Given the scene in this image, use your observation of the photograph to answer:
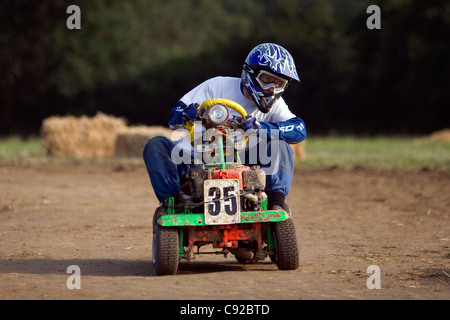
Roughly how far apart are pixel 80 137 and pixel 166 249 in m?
12.8

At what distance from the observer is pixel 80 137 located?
1797 cm

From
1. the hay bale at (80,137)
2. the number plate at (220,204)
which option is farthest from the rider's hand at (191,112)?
the hay bale at (80,137)

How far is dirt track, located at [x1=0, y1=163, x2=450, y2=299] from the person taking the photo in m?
5.17

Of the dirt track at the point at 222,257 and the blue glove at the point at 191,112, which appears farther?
the blue glove at the point at 191,112

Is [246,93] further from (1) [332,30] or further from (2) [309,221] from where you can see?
(1) [332,30]

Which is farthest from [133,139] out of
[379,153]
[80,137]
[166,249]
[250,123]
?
[166,249]

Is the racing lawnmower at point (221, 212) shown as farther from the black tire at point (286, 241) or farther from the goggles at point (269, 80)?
the goggles at point (269, 80)

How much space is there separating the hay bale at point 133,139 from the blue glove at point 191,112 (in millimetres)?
11846

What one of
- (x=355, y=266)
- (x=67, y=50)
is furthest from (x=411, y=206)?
(x=67, y=50)

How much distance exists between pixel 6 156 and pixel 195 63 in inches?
708

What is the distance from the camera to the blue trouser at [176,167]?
586 cm

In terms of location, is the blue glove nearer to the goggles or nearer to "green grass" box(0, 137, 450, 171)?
the goggles

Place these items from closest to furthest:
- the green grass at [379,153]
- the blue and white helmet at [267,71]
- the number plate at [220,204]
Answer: the number plate at [220,204] → the blue and white helmet at [267,71] → the green grass at [379,153]
